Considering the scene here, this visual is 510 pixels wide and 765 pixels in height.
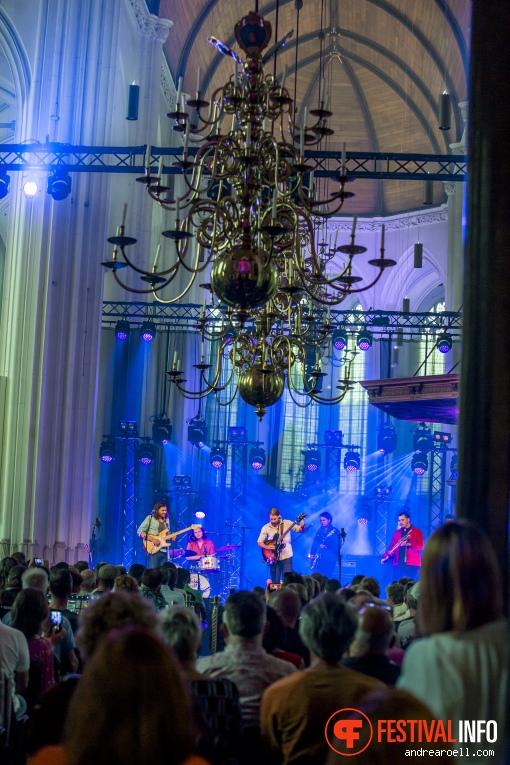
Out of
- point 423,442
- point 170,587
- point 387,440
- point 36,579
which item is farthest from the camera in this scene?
point 387,440

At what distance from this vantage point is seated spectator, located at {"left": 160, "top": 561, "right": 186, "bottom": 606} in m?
9.23

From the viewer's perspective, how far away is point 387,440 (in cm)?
2434

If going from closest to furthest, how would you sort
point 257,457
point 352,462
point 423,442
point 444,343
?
point 444,343
point 423,442
point 352,462
point 257,457

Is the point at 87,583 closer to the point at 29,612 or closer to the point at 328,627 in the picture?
the point at 29,612

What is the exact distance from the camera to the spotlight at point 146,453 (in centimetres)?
1867

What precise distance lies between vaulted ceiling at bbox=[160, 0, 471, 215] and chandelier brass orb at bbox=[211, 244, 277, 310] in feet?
51.0

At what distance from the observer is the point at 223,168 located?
712 centimetres

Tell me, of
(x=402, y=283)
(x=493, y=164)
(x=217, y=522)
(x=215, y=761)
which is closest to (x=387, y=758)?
(x=215, y=761)

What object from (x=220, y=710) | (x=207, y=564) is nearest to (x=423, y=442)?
(x=207, y=564)

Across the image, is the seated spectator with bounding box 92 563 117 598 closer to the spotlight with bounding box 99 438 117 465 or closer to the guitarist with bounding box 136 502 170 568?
the guitarist with bounding box 136 502 170 568

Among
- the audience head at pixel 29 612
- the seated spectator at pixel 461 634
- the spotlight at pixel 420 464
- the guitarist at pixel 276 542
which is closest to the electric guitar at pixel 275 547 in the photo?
the guitarist at pixel 276 542

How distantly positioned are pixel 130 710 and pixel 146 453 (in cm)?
1679

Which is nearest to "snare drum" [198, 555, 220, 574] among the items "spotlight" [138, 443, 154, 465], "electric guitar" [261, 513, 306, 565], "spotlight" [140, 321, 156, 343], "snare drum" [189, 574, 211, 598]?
"snare drum" [189, 574, 211, 598]

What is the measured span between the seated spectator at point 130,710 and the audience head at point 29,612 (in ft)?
9.62
